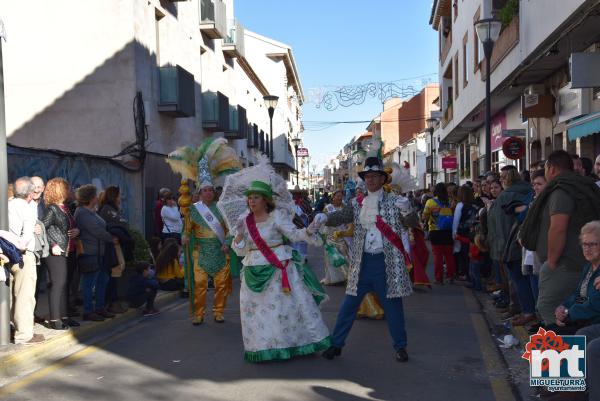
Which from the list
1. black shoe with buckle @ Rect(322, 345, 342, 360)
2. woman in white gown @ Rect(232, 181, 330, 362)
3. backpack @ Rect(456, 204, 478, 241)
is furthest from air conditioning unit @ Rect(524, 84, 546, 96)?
black shoe with buckle @ Rect(322, 345, 342, 360)

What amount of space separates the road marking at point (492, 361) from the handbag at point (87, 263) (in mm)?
4656

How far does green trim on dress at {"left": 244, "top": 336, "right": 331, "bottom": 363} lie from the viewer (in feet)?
20.5

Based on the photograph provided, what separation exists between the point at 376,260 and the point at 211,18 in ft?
58.7

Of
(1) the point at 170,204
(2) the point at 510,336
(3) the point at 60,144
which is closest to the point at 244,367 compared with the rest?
(2) the point at 510,336

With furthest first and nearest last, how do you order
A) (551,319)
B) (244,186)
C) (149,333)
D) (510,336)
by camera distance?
(149,333), (244,186), (510,336), (551,319)

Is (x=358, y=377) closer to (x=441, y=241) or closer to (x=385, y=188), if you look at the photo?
(x=385, y=188)

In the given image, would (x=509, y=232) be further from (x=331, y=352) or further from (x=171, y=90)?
(x=171, y=90)

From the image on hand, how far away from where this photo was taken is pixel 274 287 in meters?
6.48

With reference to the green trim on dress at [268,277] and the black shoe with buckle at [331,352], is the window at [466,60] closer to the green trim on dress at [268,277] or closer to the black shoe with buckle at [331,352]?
the green trim on dress at [268,277]

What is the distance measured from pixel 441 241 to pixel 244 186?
5.37 metres

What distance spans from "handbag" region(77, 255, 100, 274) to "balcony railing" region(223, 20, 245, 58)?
64.3 ft

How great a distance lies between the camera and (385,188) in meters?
7.20

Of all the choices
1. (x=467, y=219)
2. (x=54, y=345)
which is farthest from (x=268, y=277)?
(x=467, y=219)

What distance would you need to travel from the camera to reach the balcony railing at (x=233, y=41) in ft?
87.8
